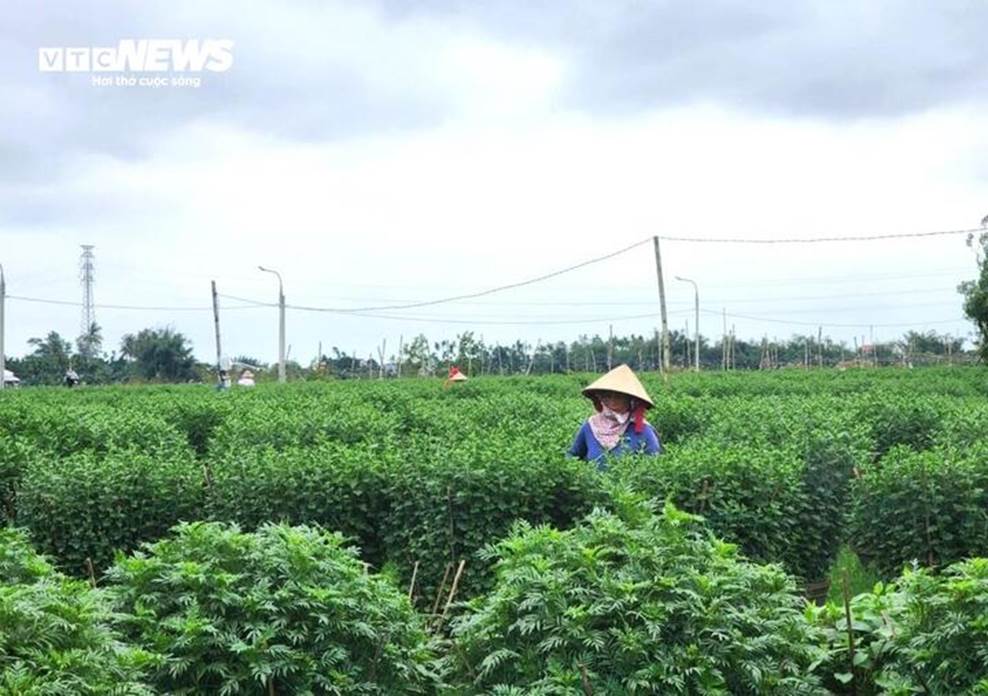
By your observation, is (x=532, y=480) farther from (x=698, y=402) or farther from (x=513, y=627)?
(x=698, y=402)

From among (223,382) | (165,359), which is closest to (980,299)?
(223,382)

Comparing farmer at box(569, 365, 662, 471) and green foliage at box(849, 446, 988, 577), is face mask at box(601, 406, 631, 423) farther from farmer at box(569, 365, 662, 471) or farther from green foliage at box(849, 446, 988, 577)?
green foliage at box(849, 446, 988, 577)

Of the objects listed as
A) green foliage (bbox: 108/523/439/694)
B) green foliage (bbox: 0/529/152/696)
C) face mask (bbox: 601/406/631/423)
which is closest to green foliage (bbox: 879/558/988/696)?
green foliage (bbox: 108/523/439/694)

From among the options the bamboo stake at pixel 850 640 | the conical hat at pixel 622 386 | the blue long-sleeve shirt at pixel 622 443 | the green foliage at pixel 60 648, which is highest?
the conical hat at pixel 622 386

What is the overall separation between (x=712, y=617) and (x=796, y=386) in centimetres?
1869

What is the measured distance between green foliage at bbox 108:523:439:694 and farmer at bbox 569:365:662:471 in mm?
4239

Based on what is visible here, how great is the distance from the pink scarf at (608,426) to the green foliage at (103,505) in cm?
295

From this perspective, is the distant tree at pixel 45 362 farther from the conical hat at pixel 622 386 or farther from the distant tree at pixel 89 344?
the conical hat at pixel 622 386

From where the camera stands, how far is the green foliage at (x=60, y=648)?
3383 millimetres

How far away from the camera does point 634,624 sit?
3957 mm

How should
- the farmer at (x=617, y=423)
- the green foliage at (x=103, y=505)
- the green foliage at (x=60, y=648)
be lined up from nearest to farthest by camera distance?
the green foliage at (x=60, y=648)
the green foliage at (x=103, y=505)
the farmer at (x=617, y=423)

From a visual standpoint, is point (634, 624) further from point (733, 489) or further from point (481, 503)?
point (733, 489)

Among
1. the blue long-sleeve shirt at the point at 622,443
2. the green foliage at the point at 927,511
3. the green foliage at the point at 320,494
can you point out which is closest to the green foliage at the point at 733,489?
the green foliage at the point at 927,511

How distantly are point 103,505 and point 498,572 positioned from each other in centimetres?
481
